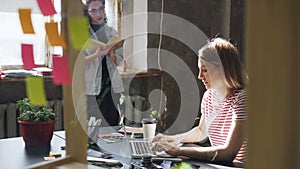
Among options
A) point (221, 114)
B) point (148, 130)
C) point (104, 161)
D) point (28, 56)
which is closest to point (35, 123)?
point (104, 161)

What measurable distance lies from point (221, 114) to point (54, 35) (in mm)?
1568

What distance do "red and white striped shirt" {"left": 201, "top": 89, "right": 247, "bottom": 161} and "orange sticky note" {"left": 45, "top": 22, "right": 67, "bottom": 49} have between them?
133 centimetres

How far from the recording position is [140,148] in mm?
1666

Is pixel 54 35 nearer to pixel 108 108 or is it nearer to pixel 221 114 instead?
pixel 221 114

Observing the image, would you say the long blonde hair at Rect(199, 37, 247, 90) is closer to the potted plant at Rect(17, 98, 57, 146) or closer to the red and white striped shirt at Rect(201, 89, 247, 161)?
the red and white striped shirt at Rect(201, 89, 247, 161)

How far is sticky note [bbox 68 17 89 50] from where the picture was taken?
0.65 meters

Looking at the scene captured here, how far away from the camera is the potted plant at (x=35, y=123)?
5.84 ft

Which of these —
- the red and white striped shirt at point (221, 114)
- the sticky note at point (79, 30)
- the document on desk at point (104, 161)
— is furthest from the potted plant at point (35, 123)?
the sticky note at point (79, 30)

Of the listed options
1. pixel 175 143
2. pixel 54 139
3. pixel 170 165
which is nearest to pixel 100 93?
pixel 54 139

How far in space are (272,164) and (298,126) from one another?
53 millimetres

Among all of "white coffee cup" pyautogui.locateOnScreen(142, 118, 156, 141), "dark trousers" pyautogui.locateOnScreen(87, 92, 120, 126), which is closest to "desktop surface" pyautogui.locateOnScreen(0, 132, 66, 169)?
"white coffee cup" pyautogui.locateOnScreen(142, 118, 156, 141)

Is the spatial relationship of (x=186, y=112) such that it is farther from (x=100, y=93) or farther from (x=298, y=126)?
(x=298, y=126)

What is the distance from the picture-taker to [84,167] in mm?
746

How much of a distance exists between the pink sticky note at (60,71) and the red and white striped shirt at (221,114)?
4.32ft
